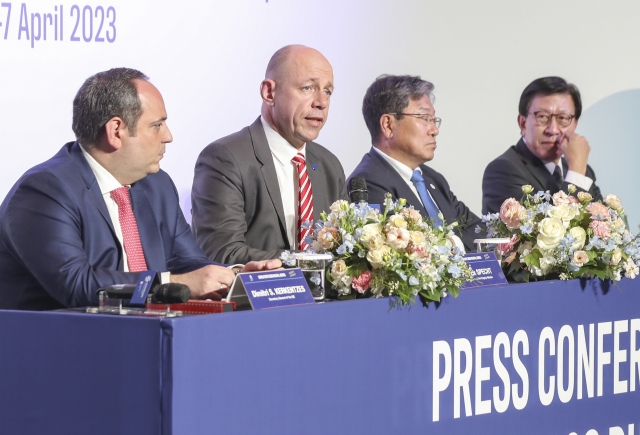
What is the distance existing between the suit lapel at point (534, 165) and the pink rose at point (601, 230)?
82.1 inches

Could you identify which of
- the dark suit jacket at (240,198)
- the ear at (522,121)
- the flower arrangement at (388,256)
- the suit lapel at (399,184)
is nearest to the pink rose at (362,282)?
the flower arrangement at (388,256)

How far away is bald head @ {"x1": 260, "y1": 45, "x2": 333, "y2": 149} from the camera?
4.18 m

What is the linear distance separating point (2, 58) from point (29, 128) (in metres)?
0.29

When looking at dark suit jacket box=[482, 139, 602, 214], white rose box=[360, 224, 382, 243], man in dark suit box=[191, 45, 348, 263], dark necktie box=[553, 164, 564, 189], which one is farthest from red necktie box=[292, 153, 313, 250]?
dark necktie box=[553, 164, 564, 189]

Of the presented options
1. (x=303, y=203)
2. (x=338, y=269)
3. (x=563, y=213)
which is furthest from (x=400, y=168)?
(x=338, y=269)

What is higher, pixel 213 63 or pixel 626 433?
pixel 213 63

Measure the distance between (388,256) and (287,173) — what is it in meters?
1.49

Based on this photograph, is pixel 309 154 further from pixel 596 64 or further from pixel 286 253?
pixel 596 64

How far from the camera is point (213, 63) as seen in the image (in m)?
4.76

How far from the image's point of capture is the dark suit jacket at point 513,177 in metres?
5.39

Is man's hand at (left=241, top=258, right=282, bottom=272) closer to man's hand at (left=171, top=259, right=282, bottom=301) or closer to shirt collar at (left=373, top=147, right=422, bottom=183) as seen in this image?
man's hand at (left=171, top=259, right=282, bottom=301)

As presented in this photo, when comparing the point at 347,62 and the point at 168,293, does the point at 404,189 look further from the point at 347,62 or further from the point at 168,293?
the point at 168,293

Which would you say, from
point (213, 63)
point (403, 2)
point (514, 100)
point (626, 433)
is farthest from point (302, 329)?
point (514, 100)

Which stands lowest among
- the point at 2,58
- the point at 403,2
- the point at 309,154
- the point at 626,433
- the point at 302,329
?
the point at 626,433
